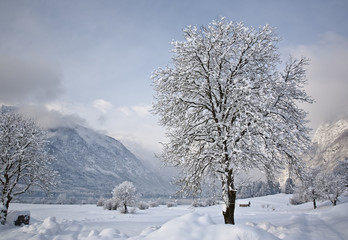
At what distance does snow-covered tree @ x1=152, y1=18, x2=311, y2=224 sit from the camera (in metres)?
9.80

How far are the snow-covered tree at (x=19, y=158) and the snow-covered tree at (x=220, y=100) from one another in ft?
61.1

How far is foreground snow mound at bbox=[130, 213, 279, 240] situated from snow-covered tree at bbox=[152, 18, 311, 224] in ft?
15.0

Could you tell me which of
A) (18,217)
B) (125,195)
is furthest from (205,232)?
(125,195)

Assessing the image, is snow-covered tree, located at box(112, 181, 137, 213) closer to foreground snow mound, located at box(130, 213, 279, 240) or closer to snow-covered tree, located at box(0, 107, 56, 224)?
snow-covered tree, located at box(0, 107, 56, 224)

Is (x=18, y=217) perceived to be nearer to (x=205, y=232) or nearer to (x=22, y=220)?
(x=22, y=220)

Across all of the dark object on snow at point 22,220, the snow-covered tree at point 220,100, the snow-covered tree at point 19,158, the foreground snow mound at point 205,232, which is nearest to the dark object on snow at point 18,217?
the dark object on snow at point 22,220

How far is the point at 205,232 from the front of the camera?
4816mm

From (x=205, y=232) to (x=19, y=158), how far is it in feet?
79.2

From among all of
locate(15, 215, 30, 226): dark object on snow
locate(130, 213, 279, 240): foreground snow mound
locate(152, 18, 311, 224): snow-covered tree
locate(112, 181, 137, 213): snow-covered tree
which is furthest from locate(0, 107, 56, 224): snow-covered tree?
locate(112, 181, 137, 213): snow-covered tree

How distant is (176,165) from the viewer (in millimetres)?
11453

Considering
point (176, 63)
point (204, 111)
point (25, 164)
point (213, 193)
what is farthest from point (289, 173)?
point (25, 164)

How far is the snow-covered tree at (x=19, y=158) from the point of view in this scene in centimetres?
2217

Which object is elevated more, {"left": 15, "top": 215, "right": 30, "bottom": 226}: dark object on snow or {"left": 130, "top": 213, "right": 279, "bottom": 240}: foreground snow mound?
{"left": 130, "top": 213, "right": 279, "bottom": 240}: foreground snow mound

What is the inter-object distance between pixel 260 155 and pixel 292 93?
11.6ft
